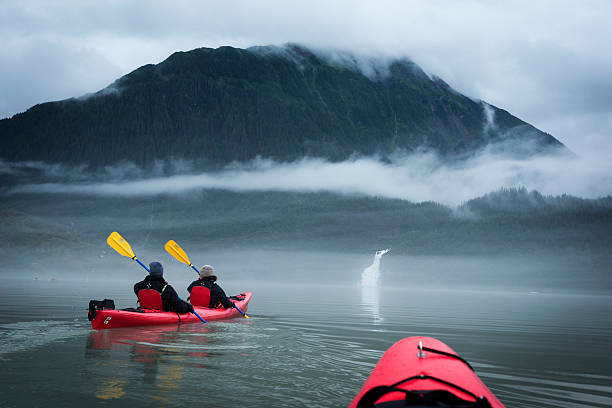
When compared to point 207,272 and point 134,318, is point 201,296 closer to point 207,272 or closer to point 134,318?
point 207,272

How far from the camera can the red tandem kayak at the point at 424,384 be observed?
5941 mm

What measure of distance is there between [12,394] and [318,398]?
4.83 meters

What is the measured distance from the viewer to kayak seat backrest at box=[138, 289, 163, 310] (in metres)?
19.2

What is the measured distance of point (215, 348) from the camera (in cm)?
1470

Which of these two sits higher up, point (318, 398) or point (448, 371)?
point (448, 371)

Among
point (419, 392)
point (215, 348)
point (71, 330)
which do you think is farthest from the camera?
point (71, 330)

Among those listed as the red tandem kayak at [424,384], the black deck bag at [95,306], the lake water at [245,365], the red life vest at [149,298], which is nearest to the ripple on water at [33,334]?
the lake water at [245,365]

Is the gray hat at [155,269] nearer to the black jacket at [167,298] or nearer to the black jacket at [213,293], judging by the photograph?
the black jacket at [167,298]

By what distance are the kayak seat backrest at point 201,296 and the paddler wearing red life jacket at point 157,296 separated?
2.73m

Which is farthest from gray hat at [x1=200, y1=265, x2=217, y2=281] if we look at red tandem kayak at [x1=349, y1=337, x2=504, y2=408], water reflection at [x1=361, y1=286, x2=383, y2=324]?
red tandem kayak at [x1=349, y1=337, x2=504, y2=408]

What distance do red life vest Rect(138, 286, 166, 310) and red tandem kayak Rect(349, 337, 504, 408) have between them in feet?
42.1

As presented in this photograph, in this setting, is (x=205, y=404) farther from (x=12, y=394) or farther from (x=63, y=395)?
(x=12, y=394)

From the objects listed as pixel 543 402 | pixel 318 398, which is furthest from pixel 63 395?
pixel 543 402

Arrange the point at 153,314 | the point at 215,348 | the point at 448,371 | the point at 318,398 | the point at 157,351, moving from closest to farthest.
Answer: the point at 448,371 → the point at 318,398 → the point at 157,351 → the point at 215,348 → the point at 153,314
